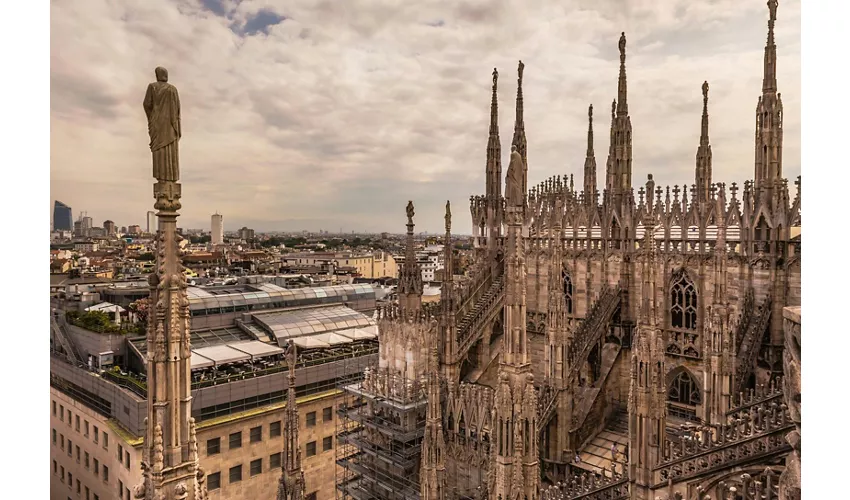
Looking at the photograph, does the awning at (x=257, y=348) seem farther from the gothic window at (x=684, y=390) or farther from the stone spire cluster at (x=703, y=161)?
the stone spire cluster at (x=703, y=161)

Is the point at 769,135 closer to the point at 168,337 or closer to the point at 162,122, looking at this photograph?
the point at 162,122

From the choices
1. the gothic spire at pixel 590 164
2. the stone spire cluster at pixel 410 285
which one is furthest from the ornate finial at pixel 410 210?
the gothic spire at pixel 590 164

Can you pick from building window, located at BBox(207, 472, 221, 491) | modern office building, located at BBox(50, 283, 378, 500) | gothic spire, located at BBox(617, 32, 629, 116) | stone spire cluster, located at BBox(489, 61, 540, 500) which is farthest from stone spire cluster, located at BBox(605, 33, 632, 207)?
building window, located at BBox(207, 472, 221, 491)

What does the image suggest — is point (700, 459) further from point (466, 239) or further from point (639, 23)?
point (466, 239)

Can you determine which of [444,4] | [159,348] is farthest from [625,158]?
[159,348]

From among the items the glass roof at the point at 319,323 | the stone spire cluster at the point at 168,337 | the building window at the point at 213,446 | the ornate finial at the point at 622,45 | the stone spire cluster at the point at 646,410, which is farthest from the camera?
the glass roof at the point at 319,323

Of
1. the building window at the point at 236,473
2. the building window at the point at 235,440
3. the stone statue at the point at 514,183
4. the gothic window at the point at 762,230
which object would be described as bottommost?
the building window at the point at 236,473
